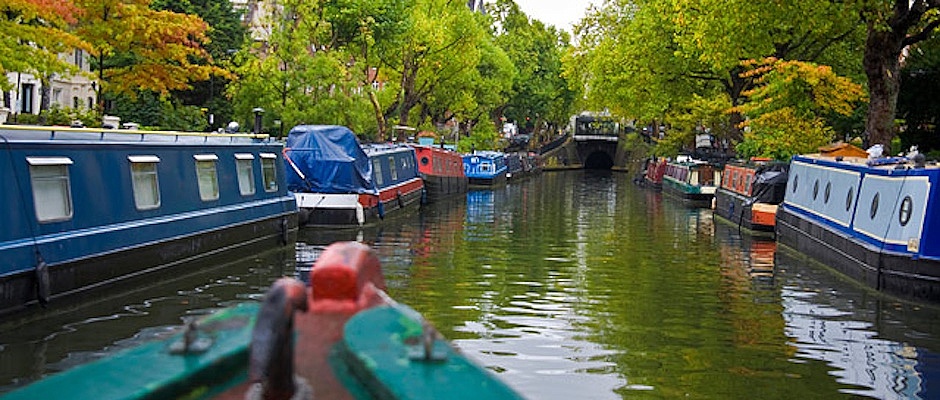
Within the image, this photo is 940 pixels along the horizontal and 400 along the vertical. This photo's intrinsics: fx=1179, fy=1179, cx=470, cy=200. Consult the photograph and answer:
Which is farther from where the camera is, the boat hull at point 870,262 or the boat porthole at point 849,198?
the boat porthole at point 849,198

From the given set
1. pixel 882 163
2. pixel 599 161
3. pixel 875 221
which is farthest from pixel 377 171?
pixel 599 161

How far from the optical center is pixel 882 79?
24.3m

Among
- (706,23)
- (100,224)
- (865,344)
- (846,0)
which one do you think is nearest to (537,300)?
(865,344)

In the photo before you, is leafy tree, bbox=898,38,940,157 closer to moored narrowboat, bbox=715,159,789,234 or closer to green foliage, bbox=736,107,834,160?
green foliage, bbox=736,107,834,160

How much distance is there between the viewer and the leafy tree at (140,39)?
27141 mm

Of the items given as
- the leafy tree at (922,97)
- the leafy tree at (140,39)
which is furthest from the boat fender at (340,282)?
the leafy tree at (922,97)

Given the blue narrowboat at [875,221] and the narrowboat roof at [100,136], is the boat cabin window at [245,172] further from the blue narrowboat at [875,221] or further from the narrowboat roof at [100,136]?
the blue narrowboat at [875,221]

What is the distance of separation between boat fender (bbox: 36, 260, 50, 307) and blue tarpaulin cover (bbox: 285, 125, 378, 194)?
13492mm

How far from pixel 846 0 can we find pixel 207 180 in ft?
48.1

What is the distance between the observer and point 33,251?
1245cm

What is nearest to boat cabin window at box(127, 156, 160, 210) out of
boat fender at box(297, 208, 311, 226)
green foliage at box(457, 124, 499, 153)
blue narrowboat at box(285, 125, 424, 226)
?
boat fender at box(297, 208, 311, 226)

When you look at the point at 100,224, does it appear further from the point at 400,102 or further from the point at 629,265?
the point at 400,102

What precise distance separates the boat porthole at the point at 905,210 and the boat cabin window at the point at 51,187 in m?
11.1

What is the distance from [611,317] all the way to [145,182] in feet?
21.9
